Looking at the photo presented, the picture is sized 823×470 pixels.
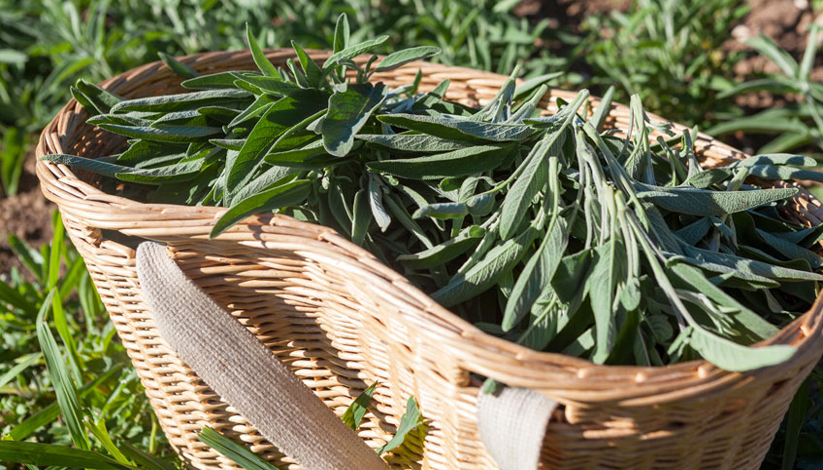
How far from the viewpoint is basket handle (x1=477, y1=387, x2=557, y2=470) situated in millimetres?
685

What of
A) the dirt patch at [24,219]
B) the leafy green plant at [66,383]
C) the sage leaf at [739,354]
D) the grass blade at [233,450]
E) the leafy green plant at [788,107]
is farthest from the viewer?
the dirt patch at [24,219]

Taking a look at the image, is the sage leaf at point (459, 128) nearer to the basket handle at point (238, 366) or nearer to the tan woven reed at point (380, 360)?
the tan woven reed at point (380, 360)

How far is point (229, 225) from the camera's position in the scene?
32.9 inches

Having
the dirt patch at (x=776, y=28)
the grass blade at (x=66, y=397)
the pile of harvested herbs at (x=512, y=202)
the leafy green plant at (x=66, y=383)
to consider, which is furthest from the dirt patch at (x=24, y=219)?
the dirt patch at (x=776, y=28)

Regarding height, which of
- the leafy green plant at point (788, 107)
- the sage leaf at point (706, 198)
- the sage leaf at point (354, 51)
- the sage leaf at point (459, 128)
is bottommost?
the leafy green plant at point (788, 107)

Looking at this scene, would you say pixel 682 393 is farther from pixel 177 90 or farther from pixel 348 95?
pixel 177 90

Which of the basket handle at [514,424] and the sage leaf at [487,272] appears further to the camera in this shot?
the sage leaf at [487,272]

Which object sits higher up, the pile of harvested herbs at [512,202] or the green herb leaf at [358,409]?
the pile of harvested herbs at [512,202]

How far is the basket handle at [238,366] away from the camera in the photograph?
88 centimetres

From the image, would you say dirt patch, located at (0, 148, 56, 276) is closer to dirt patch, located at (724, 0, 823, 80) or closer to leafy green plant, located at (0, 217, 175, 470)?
leafy green plant, located at (0, 217, 175, 470)

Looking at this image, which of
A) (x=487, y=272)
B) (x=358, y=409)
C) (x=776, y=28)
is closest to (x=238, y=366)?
(x=358, y=409)

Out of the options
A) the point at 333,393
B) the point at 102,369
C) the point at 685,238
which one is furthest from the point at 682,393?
the point at 102,369

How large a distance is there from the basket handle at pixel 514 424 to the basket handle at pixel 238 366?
247mm

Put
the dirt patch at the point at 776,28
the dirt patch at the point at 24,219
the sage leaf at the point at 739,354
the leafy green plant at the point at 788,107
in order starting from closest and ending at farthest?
the sage leaf at the point at 739,354, the leafy green plant at the point at 788,107, the dirt patch at the point at 24,219, the dirt patch at the point at 776,28
